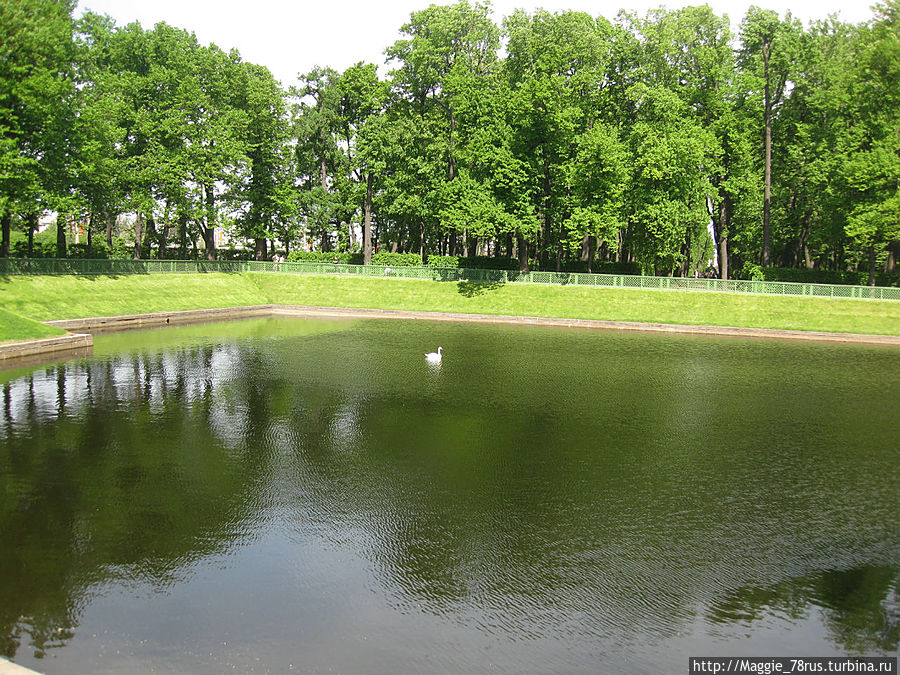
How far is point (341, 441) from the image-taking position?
16.0 meters

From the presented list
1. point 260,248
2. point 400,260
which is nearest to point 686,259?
point 400,260

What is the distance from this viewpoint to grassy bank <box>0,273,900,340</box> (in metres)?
37.5

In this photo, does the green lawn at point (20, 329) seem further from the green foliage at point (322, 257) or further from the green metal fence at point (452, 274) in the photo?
the green foliage at point (322, 257)

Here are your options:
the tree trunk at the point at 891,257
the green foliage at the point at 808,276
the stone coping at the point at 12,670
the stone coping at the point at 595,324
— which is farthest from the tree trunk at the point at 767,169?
the stone coping at the point at 12,670

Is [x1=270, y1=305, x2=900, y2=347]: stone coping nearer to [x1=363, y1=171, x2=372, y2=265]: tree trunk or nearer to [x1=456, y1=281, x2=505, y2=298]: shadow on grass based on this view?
[x1=456, y1=281, x2=505, y2=298]: shadow on grass

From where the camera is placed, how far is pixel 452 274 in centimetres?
5412

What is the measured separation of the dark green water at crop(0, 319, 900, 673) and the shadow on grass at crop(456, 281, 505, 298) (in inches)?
1102

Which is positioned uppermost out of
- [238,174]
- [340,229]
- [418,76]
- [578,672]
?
[418,76]

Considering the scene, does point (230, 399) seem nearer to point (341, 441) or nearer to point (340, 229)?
point (341, 441)

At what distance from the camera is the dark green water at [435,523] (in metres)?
7.98

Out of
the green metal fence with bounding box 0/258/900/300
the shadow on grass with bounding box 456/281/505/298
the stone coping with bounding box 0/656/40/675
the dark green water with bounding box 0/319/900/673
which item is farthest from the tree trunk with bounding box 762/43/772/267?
the stone coping with bounding box 0/656/40/675

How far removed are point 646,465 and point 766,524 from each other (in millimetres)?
3327

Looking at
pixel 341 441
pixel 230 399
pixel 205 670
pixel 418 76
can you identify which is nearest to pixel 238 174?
pixel 418 76

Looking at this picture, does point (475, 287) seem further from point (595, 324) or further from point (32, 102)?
point (32, 102)
